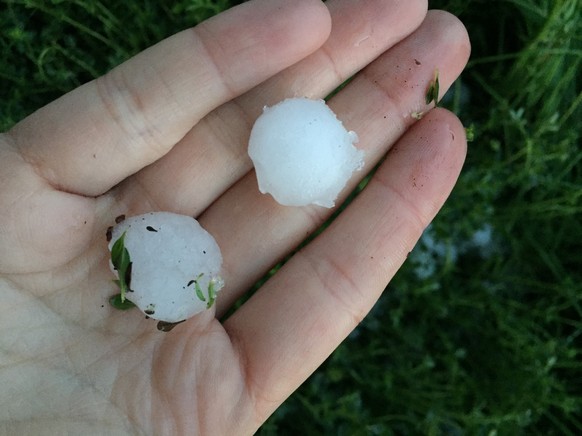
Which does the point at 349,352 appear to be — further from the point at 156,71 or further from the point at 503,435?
the point at 156,71

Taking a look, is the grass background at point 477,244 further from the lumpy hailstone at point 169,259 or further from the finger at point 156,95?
the lumpy hailstone at point 169,259

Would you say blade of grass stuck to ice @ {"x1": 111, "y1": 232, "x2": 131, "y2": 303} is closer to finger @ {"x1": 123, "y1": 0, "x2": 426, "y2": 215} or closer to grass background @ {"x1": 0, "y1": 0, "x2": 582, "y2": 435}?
finger @ {"x1": 123, "y1": 0, "x2": 426, "y2": 215}

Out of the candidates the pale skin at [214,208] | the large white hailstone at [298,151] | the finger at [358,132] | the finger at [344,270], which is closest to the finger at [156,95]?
the pale skin at [214,208]

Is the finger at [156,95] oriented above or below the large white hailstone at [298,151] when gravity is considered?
above

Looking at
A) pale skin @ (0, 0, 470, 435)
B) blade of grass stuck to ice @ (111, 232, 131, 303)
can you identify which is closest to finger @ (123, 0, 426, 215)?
pale skin @ (0, 0, 470, 435)

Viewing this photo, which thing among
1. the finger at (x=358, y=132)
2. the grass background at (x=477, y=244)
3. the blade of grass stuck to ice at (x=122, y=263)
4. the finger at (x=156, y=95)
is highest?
the finger at (x=156, y=95)

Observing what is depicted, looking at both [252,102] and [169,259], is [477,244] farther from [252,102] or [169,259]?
[169,259]

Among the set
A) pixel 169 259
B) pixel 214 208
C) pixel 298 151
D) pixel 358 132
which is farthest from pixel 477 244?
pixel 169 259
